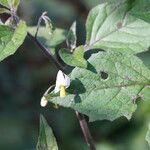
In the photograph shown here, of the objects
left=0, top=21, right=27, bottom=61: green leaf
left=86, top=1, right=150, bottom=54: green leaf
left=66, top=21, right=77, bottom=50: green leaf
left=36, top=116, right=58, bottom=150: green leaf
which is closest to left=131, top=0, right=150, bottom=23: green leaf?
left=86, top=1, right=150, bottom=54: green leaf

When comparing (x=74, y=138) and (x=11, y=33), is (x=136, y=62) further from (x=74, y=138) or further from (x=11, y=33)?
(x=74, y=138)

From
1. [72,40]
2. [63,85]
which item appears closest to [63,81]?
[63,85]

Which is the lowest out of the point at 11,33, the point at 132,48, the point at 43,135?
the point at 43,135

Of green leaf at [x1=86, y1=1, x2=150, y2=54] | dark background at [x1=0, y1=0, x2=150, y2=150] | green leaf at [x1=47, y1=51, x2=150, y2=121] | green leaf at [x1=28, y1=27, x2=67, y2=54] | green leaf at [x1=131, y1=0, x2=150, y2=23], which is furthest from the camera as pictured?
dark background at [x1=0, y1=0, x2=150, y2=150]

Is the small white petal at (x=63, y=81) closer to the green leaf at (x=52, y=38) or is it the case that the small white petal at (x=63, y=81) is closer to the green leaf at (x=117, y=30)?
the green leaf at (x=117, y=30)

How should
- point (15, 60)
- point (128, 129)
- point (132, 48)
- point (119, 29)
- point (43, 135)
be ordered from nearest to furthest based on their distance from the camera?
point (43, 135)
point (132, 48)
point (119, 29)
point (128, 129)
point (15, 60)

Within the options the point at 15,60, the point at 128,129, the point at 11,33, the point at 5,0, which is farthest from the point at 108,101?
the point at 15,60

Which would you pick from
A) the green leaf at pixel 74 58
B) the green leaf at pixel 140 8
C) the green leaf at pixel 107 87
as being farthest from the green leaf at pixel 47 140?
the green leaf at pixel 140 8

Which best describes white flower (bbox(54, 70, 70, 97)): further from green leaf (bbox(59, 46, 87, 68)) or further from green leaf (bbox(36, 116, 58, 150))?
green leaf (bbox(36, 116, 58, 150))
